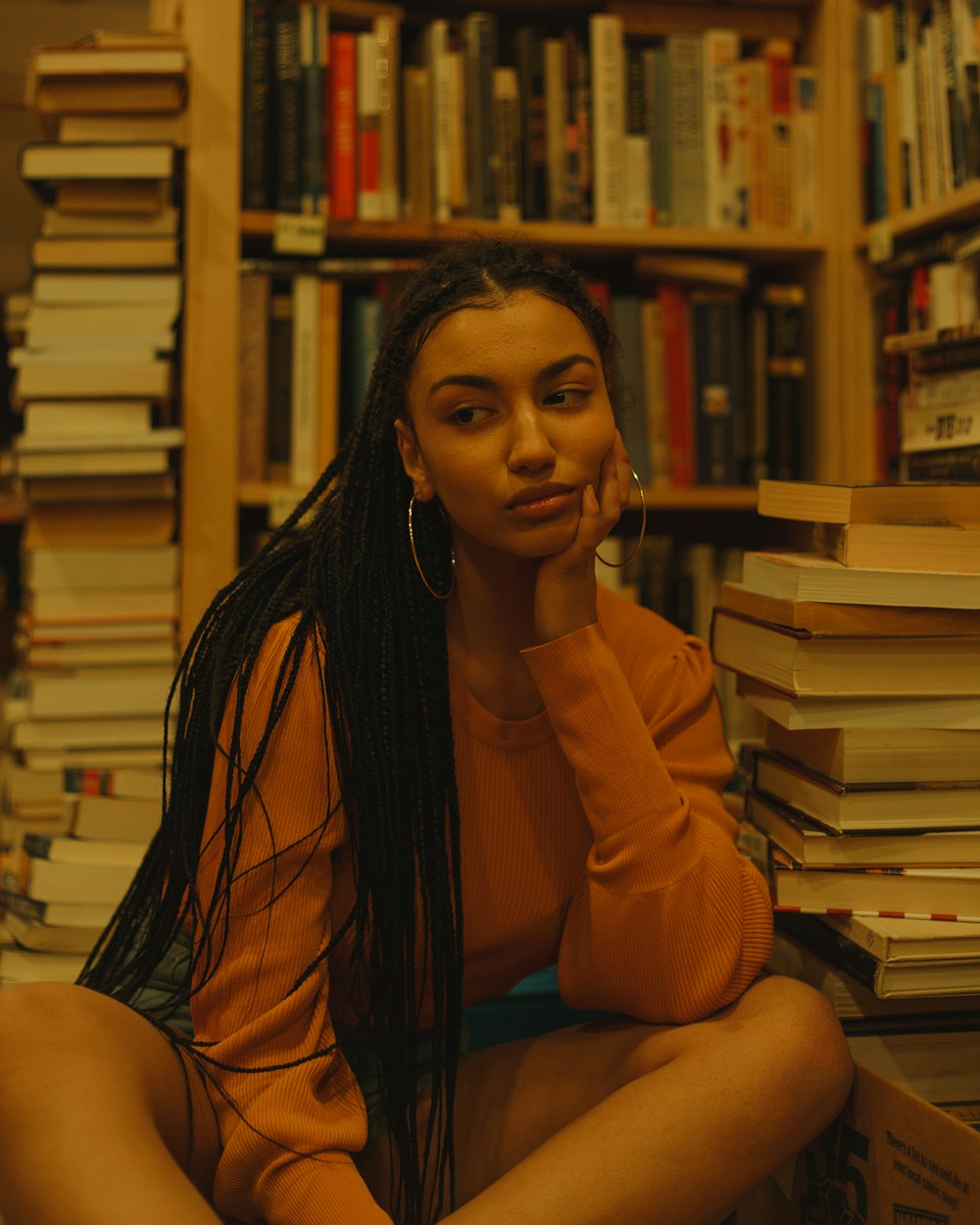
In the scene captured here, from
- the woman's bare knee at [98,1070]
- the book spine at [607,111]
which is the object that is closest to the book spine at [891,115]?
the book spine at [607,111]

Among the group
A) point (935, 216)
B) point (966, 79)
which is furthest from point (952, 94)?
point (935, 216)

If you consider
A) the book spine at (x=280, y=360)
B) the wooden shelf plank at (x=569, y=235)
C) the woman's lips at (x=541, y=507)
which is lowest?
the woman's lips at (x=541, y=507)

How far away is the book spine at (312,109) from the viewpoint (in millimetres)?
1648

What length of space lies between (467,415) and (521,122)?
94 centimetres

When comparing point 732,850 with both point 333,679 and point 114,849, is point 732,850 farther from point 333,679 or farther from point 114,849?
point 114,849

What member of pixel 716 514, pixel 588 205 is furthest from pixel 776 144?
pixel 716 514

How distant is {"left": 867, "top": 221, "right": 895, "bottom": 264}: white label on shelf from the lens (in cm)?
163

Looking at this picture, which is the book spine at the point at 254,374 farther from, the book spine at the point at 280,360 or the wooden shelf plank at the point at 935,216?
the wooden shelf plank at the point at 935,216

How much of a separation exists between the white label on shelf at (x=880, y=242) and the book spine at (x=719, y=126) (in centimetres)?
20

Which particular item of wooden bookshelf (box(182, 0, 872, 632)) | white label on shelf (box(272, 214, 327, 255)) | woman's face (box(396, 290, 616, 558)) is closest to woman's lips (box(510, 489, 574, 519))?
woman's face (box(396, 290, 616, 558))

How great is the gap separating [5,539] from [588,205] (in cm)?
126

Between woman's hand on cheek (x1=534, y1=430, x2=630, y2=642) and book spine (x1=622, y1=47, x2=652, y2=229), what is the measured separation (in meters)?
0.88

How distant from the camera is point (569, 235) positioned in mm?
1698

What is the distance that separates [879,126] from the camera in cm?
169
